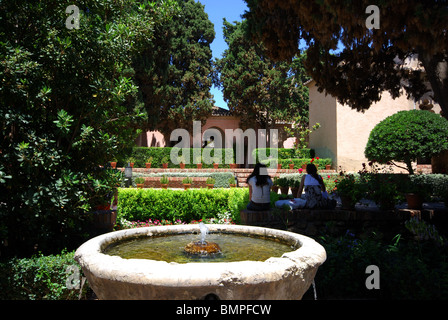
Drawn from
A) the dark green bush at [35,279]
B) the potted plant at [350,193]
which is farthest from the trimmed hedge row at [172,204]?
the dark green bush at [35,279]

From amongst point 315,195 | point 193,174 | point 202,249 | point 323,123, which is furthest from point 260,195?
point 323,123

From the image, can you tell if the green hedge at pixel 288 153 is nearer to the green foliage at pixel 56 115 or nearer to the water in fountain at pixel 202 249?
the green foliage at pixel 56 115

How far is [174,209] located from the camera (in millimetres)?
7840

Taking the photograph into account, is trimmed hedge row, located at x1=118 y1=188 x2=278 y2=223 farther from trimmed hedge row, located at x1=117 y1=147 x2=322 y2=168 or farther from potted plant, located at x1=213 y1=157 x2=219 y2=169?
trimmed hedge row, located at x1=117 y1=147 x2=322 y2=168

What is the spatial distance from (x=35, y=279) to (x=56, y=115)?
1903 millimetres

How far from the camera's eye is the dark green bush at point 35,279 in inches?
131

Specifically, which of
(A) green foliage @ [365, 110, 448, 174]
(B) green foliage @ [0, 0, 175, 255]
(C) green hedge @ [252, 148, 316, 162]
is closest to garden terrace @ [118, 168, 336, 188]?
(C) green hedge @ [252, 148, 316, 162]

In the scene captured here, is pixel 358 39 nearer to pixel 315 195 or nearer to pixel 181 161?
pixel 315 195

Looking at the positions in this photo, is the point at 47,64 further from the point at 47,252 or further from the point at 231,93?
the point at 231,93

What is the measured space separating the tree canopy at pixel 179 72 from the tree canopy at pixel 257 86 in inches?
66.0

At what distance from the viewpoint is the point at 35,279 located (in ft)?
11.1

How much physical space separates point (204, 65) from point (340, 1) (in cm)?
2066

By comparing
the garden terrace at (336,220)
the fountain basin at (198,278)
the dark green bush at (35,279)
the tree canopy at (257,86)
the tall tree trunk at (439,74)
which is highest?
the tree canopy at (257,86)

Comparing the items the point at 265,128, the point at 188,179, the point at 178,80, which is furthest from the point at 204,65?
the point at 188,179
